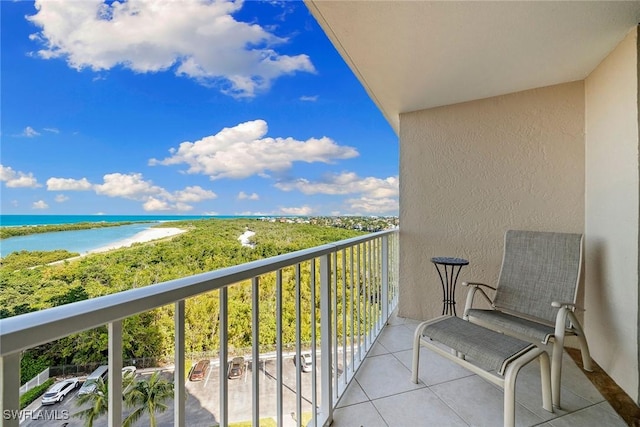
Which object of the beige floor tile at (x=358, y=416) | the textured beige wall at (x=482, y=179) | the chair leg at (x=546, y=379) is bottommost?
the beige floor tile at (x=358, y=416)

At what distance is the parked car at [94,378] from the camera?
0.67 meters

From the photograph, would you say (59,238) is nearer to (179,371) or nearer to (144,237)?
(144,237)

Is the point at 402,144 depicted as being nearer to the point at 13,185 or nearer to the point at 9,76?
the point at 13,185

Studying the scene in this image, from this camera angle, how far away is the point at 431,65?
2469mm

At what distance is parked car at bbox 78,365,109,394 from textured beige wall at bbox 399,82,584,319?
10.5 ft

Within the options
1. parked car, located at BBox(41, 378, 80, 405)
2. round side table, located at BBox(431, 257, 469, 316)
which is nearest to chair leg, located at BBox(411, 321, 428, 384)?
round side table, located at BBox(431, 257, 469, 316)

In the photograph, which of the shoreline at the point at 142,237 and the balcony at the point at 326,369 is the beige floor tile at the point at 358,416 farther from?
the shoreline at the point at 142,237

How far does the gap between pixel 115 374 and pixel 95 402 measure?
13cm

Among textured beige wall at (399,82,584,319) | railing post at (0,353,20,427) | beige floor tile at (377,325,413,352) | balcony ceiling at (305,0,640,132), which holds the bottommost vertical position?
beige floor tile at (377,325,413,352)

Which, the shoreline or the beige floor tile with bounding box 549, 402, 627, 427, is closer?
the beige floor tile with bounding box 549, 402, 627, 427

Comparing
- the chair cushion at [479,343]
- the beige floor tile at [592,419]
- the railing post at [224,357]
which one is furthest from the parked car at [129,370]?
the beige floor tile at [592,419]

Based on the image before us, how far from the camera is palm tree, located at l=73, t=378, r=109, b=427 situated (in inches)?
26.4

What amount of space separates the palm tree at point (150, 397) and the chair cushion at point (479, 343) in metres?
1.68

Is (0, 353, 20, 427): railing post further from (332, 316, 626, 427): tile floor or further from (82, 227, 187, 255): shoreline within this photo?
(82, 227, 187, 255): shoreline
